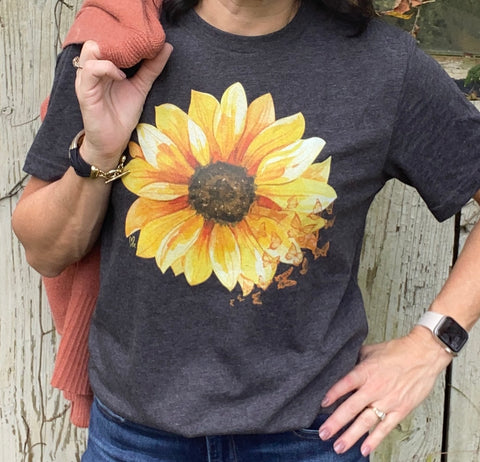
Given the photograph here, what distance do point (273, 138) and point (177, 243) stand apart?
0.70 feet

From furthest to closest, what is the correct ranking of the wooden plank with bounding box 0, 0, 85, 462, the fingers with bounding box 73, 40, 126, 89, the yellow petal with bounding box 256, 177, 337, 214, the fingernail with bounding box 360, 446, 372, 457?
1. the wooden plank with bounding box 0, 0, 85, 462
2. the fingernail with bounding box 360, 446, 372, 457
3. the yellow petal with bounding box 256, 177, 337, 214
4. the fingers with bounding box 73, 40, 126, 89

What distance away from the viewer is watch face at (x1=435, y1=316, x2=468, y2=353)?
119cm

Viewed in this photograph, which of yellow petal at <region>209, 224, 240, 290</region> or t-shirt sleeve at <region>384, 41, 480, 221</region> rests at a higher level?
t-shirt sleeve at <region>384, 41, 480, 221</region>

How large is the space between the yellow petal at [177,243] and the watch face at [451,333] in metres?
0.45

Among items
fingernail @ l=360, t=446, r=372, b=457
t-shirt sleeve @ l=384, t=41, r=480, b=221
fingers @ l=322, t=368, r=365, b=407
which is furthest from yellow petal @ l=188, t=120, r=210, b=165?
fingernail @ l=360, t=446, r=372, b=457

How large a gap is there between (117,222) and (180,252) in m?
0.12

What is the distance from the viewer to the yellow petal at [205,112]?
1.05 metres

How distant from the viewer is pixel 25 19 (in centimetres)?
138

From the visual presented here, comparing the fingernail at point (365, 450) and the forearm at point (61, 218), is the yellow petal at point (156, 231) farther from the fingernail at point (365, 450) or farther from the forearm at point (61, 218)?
the fingernail at point (365, 450)

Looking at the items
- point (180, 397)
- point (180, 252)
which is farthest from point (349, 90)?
point (180, 397)

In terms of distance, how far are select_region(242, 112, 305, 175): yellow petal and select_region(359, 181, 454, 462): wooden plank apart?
493mm

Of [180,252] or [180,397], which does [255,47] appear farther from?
[180,397]

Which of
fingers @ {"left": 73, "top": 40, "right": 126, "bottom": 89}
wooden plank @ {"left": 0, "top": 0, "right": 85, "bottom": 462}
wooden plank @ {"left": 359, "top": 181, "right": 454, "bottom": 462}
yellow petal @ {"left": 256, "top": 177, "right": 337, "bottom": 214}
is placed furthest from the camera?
wooden plank @ {"left": 359, "top": 181, "right": 454, "bottom": 462}

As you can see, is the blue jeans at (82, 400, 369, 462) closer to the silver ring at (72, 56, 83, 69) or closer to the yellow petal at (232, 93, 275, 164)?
the yellow petal at (232, 93, 275, 164)
